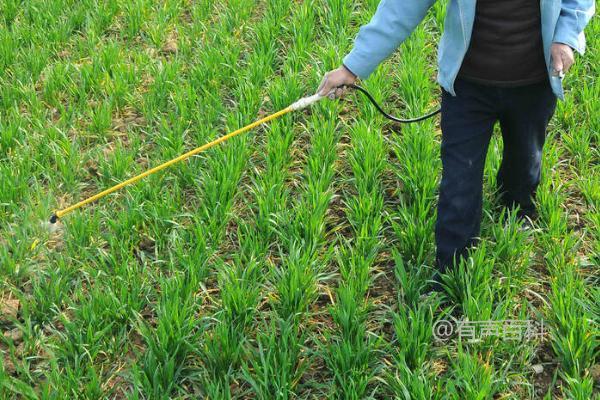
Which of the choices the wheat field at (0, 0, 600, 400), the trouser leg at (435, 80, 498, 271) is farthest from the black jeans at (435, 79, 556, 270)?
the wheat field at (0, 0, 600, 400)

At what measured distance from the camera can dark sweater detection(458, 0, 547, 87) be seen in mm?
2275

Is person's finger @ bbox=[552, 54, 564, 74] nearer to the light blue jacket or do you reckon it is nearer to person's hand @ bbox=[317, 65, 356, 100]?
the light blue jacket

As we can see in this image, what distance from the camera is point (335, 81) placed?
92.4 inches

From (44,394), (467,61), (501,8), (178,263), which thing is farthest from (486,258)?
(44,394)

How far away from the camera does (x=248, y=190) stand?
10.3 feet

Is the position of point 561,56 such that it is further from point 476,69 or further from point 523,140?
point 523,140

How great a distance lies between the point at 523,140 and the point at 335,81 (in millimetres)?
705

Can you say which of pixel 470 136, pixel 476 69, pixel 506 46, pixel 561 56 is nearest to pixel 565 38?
pixel 561 56

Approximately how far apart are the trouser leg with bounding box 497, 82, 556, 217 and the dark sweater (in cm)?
6

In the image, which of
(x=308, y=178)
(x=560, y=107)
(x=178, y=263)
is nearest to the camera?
(x=178, y=263)

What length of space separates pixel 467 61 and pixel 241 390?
123 cm

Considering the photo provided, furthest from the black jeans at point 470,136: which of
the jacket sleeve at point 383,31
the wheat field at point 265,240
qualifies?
the jacket sleeve at point 383,31

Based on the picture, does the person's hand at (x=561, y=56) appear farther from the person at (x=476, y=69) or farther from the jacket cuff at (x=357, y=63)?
the jacket cuff at (x=357, y=63)

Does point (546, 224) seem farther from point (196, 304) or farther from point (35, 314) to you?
point (35, 314)
